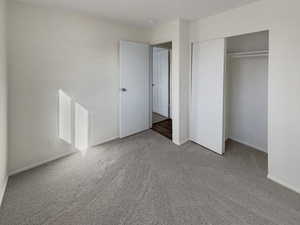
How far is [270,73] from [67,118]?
9.99 feet

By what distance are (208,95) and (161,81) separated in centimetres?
302

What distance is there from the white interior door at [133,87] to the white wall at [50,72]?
25cm

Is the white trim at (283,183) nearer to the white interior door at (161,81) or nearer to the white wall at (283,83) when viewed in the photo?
the white wall at (283,83)

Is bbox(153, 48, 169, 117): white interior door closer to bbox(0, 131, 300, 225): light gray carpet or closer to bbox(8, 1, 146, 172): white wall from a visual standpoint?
bbox(8, 1, 146, 172): white wall

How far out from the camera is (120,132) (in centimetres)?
409

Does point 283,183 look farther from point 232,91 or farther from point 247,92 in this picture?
point 232,91

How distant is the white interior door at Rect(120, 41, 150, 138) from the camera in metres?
4.00

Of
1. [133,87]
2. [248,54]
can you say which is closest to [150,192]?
[133,87]

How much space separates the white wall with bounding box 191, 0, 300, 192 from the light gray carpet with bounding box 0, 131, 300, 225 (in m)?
0.30

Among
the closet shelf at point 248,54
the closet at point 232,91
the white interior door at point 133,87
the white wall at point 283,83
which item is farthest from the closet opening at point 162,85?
the white wall at point 283,83

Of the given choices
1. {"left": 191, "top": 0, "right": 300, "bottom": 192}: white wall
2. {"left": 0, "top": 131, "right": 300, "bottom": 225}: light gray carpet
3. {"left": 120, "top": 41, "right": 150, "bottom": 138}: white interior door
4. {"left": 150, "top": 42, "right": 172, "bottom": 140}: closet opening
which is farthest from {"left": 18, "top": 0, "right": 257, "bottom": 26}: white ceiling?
{"left": 0, "top": 131, "right": 300, "bottom": 225}: light gray carpet

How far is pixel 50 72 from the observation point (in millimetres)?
2900

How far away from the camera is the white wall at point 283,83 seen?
7.11 ft

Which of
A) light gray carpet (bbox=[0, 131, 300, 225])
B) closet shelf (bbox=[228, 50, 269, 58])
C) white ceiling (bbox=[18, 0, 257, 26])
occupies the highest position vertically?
white ceiling (bbox=[18, 0, 257, 26])
